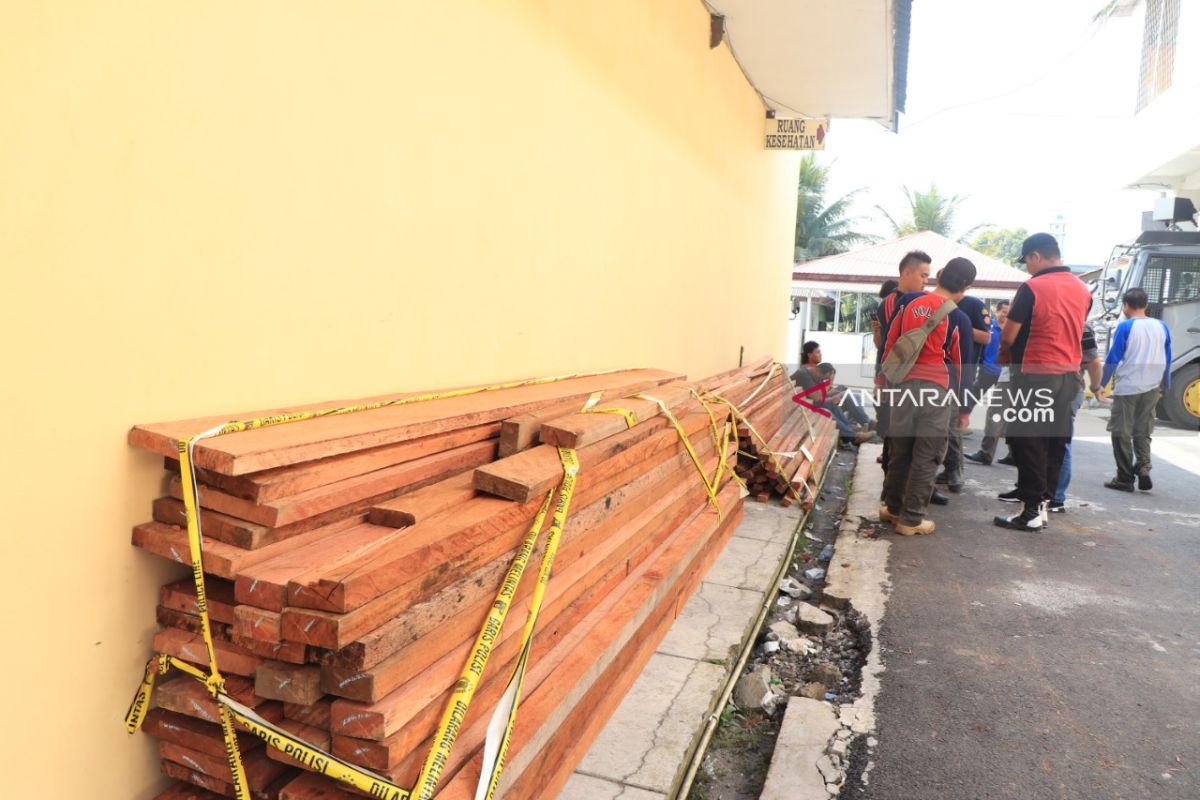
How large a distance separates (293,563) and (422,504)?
1.45 ft

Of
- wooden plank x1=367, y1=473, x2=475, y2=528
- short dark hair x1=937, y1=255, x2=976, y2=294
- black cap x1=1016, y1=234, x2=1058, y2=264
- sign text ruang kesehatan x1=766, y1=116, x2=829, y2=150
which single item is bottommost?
wooden plank x1=367, y1=473, x2=475, y2=528

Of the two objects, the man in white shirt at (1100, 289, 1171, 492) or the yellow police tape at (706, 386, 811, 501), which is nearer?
the yellow police tape at (706, 386, 811, 501)

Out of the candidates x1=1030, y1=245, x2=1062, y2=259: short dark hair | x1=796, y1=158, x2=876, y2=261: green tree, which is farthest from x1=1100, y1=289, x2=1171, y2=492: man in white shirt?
x1=796, y1=158, x2=876, y2=261: green tree

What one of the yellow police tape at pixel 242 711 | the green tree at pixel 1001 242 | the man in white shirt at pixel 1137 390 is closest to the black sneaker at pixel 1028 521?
the man in white shirt at pixel 1137 390

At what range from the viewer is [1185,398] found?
13.4m

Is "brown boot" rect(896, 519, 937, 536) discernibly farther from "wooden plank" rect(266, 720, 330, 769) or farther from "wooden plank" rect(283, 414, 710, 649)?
"wooden plank" rect(266, 720, 330, 769)

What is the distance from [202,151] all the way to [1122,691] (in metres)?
4.32

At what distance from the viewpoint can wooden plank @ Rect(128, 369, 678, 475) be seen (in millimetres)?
1909

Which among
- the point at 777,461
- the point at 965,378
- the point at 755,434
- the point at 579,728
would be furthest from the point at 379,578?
the point at 965,378

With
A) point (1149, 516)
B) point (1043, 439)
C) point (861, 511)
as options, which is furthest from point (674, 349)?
point (1149, 516)

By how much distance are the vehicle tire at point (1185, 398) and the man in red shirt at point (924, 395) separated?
31.8 ft

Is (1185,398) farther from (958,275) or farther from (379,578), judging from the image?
(379,578)

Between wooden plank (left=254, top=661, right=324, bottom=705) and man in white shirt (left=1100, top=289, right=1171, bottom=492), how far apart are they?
8348 mm

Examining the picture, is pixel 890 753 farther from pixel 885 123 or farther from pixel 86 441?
pixel 885 123
